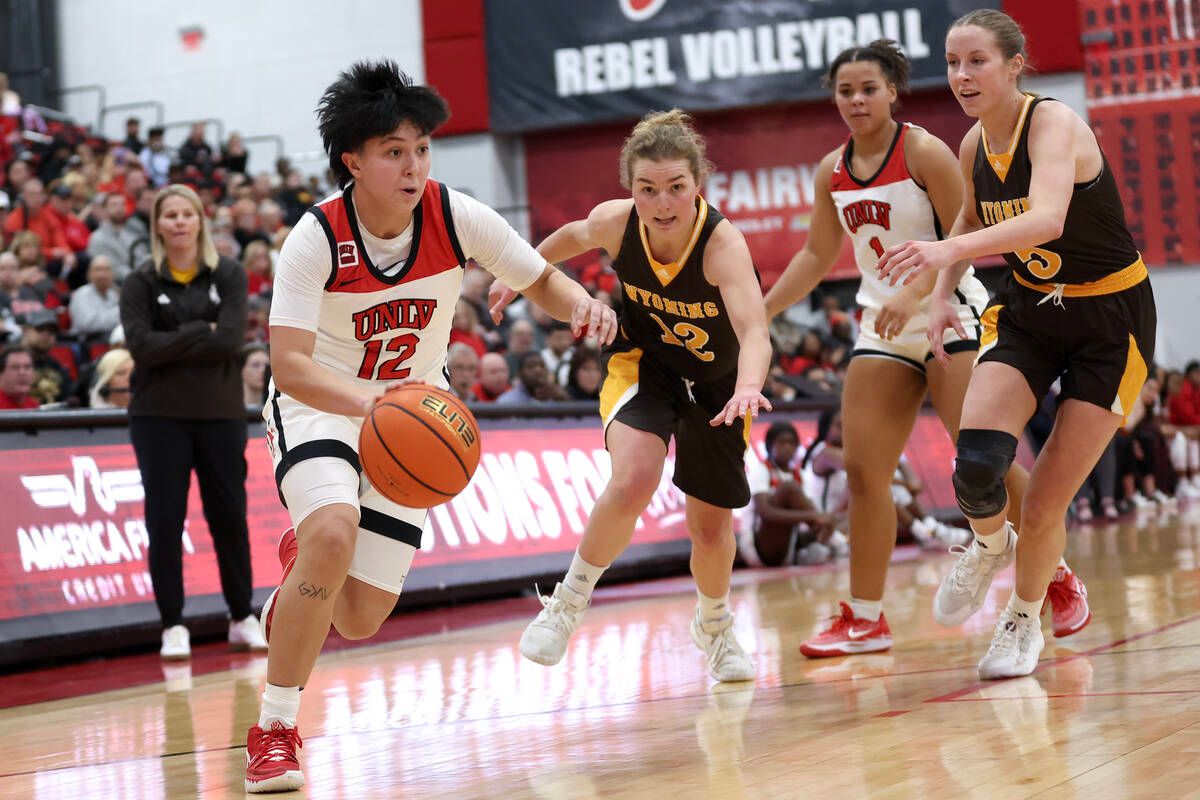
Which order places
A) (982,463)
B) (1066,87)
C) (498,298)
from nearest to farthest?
(982,463) < (498,298) < (1066,87)

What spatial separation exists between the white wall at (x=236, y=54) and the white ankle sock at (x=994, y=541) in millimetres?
19144

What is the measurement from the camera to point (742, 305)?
195 inches

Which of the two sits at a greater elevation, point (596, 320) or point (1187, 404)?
point (596, 320)

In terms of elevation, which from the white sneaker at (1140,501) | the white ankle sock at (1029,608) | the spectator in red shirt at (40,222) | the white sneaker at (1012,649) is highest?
the spectator in red shirt at (40,222)

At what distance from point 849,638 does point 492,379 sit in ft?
19.0

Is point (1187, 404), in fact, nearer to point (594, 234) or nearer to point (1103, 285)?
point (1103, 285)

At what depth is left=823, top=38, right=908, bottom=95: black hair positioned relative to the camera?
5.71 metres

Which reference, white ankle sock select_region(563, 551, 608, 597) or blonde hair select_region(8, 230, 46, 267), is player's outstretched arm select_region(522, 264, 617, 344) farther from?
blonde hair select_region(8, 230, 46, 267)

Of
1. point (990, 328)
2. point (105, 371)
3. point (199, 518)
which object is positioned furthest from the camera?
point (105, 371)

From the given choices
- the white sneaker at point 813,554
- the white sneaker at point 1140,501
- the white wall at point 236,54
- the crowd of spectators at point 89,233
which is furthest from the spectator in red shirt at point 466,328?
the white wall at point 236,54

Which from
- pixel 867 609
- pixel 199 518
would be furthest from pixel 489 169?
pixel 867 609

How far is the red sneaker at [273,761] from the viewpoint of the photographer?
3.90 metres

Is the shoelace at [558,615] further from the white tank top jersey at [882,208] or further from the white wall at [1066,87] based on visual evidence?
the white wall at [1066,87]

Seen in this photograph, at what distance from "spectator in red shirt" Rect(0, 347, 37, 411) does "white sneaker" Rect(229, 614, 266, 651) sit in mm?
2395
